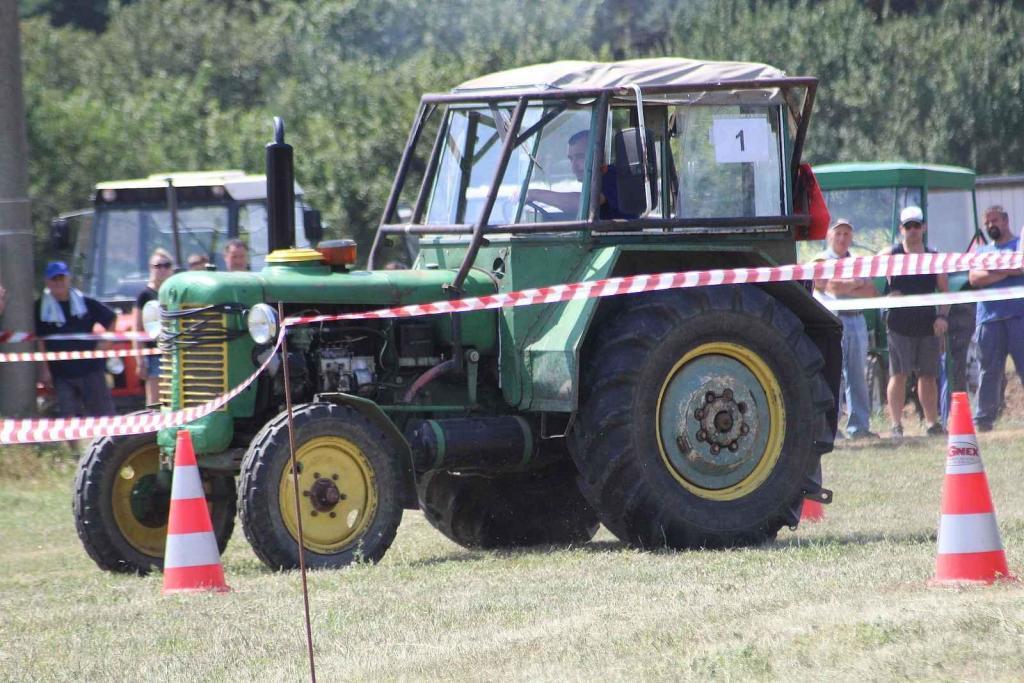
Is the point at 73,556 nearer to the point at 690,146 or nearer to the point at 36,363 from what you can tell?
the point at 690,146

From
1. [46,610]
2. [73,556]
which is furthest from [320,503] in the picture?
[73,556]

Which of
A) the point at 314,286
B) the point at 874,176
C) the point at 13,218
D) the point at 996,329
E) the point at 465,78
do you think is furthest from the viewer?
the point at 465,78

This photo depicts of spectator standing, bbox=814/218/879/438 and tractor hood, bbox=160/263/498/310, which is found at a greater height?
tractor hood, bbox=160/263/498/310

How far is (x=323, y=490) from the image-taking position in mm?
7805

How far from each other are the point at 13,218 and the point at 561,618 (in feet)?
30.5

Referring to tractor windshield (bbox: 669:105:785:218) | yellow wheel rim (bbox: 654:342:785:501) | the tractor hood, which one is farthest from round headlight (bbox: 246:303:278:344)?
tractor windshield (bbox: 669:105:785:218)

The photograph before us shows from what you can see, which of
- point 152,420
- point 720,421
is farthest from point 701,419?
point 152,420

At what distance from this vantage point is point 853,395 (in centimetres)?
1380

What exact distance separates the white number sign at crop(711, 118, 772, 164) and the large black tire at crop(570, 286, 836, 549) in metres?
0.69

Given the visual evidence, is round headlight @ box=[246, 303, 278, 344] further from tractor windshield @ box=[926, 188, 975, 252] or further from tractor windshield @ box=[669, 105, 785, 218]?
tractor windshield @ box=[926, 188, 975, 252]

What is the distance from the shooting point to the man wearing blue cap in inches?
534

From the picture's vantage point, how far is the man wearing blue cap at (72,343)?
13562mm

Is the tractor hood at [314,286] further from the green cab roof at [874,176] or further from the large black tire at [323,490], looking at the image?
the green cab roof at [874,176]

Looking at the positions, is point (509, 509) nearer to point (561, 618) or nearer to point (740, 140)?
point (740, 140)
